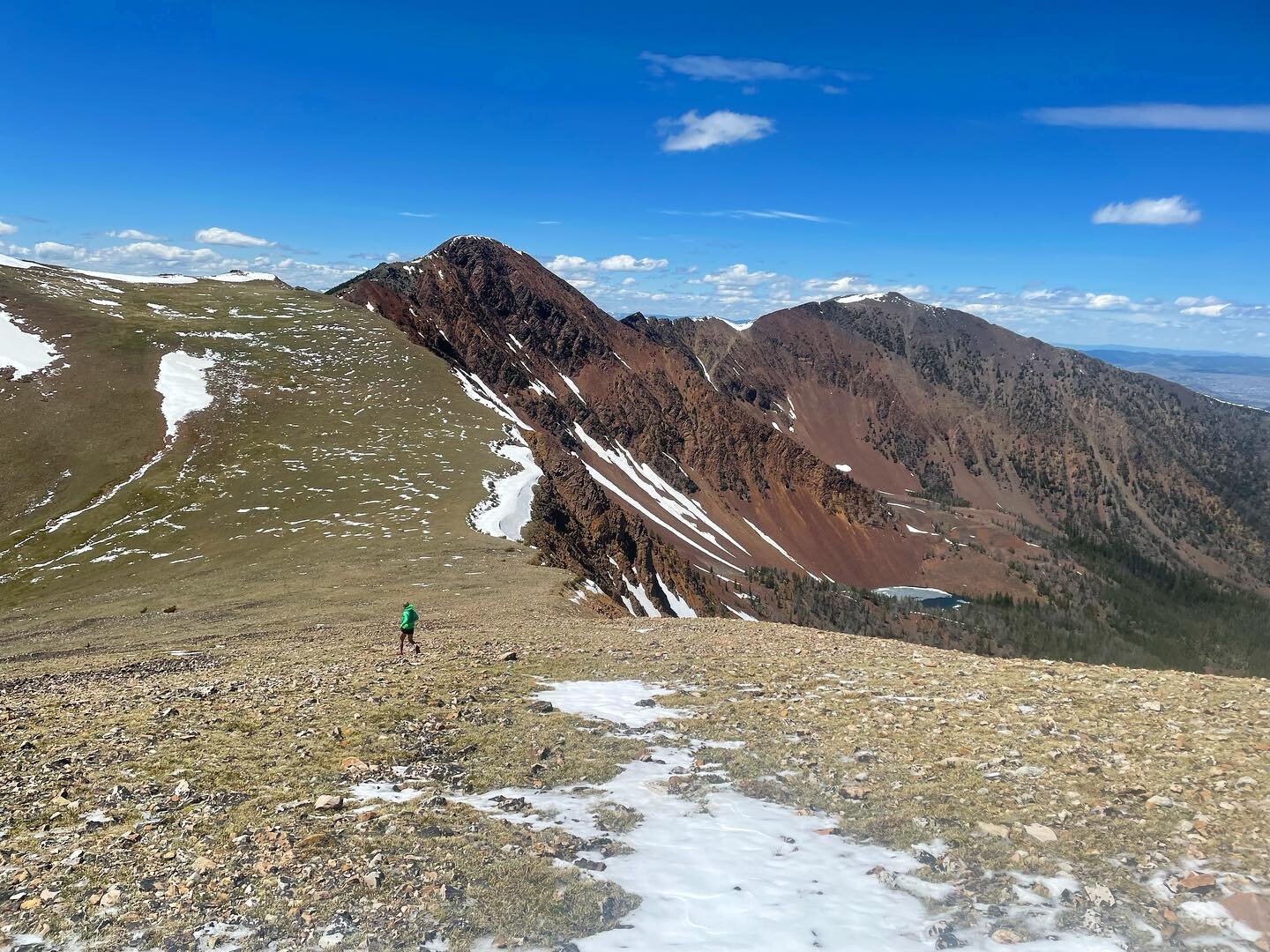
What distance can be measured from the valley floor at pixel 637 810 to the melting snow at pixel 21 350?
90019 mm

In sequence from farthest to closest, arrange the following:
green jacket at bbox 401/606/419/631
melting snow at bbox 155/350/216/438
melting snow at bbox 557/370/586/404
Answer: melting snow at bbox 557/370/586/404
melting snow at bbox 155/350/216/438
green jacket at bbox 401/606/419/631

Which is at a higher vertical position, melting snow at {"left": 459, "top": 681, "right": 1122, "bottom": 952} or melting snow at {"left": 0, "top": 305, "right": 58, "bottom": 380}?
melting snow at {"left": 0, "top": 305, "right": 58, "bottom": 380}

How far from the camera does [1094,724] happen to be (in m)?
13.6

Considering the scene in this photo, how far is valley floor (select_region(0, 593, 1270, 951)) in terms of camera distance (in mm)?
7840

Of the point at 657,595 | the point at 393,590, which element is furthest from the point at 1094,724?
the point at 657,595

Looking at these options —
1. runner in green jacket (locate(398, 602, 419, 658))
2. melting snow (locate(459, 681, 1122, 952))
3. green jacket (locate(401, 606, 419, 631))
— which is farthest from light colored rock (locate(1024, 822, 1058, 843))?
green jacket (locate(401, 606, 419, 631))

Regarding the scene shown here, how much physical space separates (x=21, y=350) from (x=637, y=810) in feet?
367

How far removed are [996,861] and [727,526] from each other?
177 metres

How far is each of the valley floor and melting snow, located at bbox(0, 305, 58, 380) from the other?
295 feet

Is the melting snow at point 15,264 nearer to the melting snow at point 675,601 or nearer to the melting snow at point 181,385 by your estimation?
the melting snow at point 181,385

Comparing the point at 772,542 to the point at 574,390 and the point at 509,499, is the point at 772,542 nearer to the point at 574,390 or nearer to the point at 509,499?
the point at 574,390

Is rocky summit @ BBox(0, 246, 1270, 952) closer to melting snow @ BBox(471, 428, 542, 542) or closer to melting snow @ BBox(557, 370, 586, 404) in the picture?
melting snow @ BBox(471, 428, 542, 542)

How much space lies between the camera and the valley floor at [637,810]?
784 centimetres

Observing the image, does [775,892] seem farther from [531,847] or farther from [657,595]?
[657,595]
